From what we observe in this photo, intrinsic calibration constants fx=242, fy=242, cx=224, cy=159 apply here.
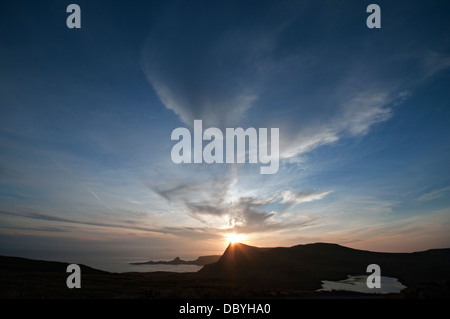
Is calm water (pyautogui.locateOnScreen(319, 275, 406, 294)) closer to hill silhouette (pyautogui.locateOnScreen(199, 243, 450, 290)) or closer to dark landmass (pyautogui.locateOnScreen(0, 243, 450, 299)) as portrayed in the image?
dark landmass (pyautogui.locateOnScreen(0, 243, 450, 299))

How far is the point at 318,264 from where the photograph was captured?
466 feet

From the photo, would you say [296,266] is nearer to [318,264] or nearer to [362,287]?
[318,264]

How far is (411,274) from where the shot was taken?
381 ft

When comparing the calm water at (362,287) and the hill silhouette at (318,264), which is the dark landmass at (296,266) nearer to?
the hill silhouette at (318,264)

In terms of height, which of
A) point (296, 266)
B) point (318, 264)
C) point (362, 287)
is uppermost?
point (362, 287)

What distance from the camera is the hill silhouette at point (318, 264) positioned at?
110m

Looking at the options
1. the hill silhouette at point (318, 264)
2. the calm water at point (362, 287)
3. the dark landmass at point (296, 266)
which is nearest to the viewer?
the calm water at point (362, 287)

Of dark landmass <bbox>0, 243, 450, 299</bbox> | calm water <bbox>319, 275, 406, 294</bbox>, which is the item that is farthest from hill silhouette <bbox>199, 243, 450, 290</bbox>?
calm water <bbox>319, 275, 406, 294</bbox>

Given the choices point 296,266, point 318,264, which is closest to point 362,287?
point 296,266

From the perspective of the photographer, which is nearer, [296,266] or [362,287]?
[362,287]

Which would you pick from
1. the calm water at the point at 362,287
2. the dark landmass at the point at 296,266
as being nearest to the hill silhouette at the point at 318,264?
the dark landmass at the point at 296,266
